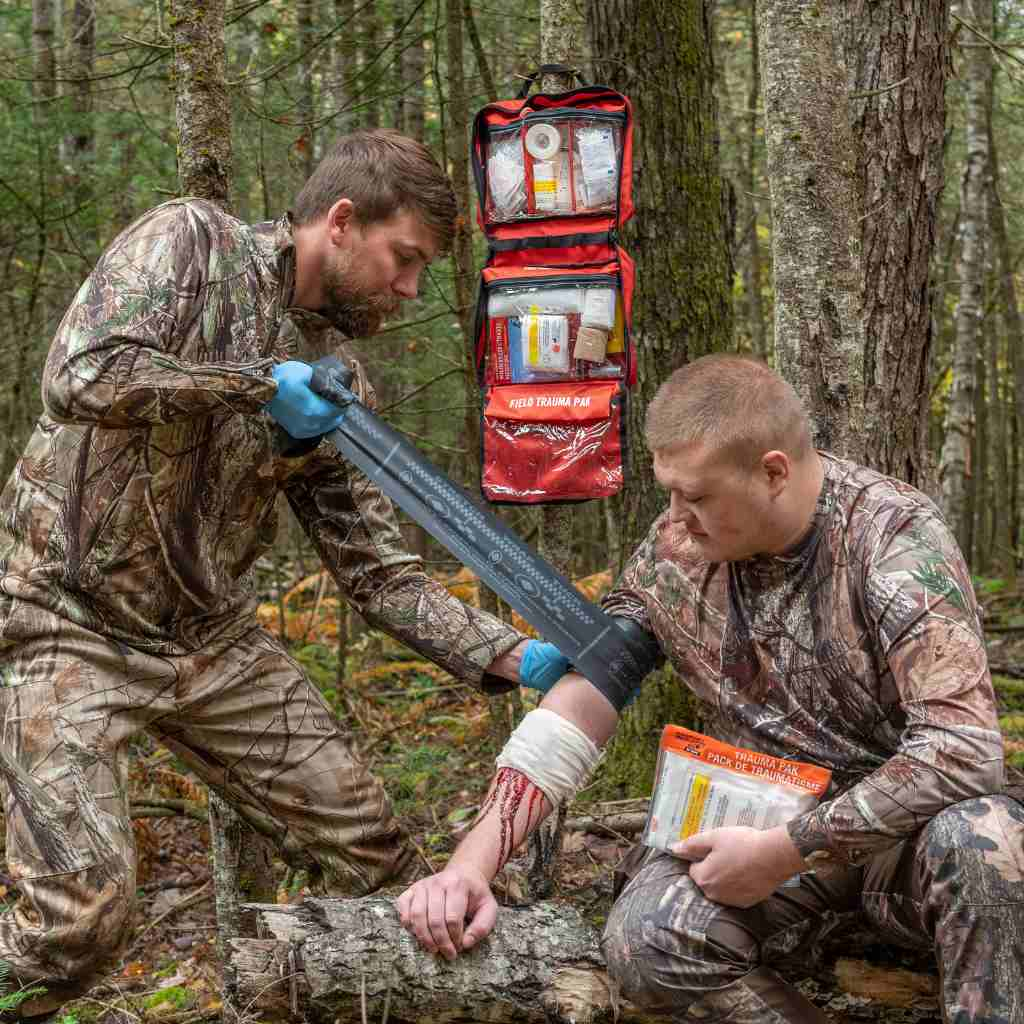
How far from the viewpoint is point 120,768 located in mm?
3221

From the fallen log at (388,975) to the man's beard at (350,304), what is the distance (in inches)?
65.1

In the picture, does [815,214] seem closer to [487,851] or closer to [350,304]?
A: [350,304]

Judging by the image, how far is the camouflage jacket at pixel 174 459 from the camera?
286cm

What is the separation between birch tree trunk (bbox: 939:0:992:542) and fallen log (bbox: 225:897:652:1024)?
26.1 ft

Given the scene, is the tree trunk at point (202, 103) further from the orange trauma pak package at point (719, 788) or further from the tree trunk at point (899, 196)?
the tree trunk at point (899, 196)

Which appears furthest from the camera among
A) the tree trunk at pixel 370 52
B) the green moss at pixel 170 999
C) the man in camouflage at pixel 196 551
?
the tree trunk at pixel 370 52

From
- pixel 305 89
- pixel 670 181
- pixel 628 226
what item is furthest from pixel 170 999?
pixel 305 89

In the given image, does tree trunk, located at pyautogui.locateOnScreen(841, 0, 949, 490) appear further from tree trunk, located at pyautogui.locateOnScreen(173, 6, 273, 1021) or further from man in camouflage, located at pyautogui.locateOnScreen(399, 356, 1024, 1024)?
tree trunk, located at pyautogui.locateOnScreen(173, 6, 273, 1021)

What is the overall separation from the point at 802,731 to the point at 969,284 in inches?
335

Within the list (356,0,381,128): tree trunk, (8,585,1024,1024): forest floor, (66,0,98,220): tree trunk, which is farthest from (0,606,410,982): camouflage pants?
(356,0,381,128): tree trunk

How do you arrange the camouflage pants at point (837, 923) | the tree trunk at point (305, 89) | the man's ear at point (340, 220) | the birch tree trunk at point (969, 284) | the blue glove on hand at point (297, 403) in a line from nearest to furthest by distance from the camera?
1. the camouflage pants at point (837, 923)
2. the blue glove on hand at point (297, 403)
3. the man's ear at point (340, 220)
4. the tree trunk at point (305, 89)
5. the birch tree trunk at point (969, 284)

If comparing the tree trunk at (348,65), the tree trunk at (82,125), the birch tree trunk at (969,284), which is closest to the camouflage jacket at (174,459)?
the tree trunk at (348,65)

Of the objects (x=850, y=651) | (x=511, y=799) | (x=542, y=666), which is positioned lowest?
(x=511, y=799)

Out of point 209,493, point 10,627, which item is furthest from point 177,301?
point 10,627
